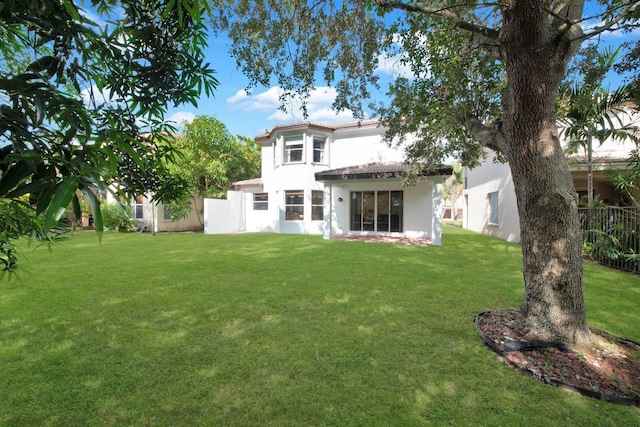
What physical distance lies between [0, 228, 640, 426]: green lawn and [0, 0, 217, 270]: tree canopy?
1337 millimetres

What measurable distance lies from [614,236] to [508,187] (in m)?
5.61

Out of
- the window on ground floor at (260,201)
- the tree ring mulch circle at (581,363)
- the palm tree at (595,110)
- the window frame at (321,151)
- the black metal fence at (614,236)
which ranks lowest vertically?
the tree ring mulch circle at (581,363)

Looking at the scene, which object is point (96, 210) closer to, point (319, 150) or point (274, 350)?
point (274, 350)

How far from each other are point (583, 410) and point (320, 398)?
2.38m

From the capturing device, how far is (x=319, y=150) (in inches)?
701

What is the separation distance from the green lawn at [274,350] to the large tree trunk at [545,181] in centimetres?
101

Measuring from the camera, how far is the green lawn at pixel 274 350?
2.77 metres

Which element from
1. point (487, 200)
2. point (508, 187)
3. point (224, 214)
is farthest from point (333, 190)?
point (487, 200)

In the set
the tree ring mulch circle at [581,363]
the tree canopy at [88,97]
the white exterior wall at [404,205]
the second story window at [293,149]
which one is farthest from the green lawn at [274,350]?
the second story window at [293,149]

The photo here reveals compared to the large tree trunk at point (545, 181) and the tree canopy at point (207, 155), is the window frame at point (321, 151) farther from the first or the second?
the large tree trunk at point (545, 181)

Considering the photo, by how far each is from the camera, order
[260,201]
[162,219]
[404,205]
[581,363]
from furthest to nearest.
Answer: [162,219]
[260,201]
[404,205]
[581,363]

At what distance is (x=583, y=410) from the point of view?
2.82 metres

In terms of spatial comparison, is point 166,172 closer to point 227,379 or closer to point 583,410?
point 227,379

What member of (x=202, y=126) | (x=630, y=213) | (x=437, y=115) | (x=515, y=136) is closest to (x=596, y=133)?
(x=630, y=213)
